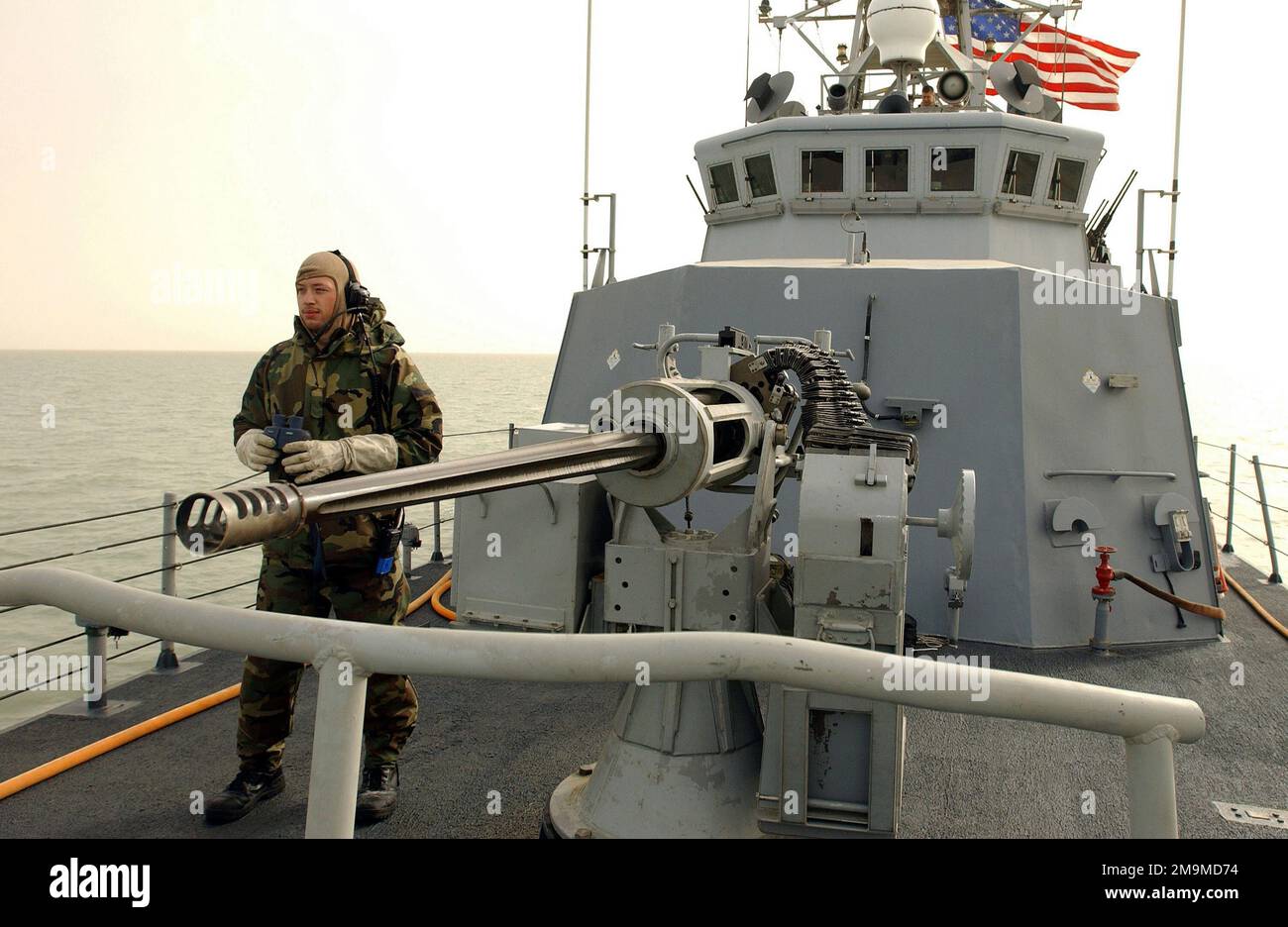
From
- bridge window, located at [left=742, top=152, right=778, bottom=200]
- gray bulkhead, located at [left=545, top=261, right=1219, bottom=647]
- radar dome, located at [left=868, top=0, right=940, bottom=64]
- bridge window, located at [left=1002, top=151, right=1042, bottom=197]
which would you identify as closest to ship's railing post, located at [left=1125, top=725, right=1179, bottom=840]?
gray bulkhead, located at [left=545, top=261, right=1219, bottom=647]

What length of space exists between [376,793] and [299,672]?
1.69ft

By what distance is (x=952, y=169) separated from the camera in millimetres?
7250

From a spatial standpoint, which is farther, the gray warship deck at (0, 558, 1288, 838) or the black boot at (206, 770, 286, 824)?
the gray warship deck at (0, 558, 1288, 838)

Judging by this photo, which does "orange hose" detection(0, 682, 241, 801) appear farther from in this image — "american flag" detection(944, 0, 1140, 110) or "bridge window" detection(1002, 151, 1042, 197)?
"american flag" detection(944, 0, 1140, 110)

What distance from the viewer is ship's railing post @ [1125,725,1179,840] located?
Answer: 5.00 ft

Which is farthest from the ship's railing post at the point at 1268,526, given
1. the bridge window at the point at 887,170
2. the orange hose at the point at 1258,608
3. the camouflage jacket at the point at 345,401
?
the camouflage jacket at the point at 345,401

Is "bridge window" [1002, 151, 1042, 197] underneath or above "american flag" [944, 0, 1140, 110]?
underneath

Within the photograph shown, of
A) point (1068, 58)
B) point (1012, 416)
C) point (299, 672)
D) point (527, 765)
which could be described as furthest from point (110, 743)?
point (1068, 58)

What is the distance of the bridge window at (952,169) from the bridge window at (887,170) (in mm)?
192

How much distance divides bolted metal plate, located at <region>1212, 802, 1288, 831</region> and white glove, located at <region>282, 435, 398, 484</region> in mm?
3394

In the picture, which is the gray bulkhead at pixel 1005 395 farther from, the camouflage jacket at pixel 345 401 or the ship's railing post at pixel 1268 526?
the camouflage jacket at pixel 345 401

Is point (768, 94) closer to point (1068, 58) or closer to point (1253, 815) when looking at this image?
point (1068, 58)

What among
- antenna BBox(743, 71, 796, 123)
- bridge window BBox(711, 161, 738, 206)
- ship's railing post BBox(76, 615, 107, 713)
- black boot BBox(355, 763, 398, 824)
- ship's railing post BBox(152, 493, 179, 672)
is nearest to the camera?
black boot BBox(355, 763, 398, 824)
